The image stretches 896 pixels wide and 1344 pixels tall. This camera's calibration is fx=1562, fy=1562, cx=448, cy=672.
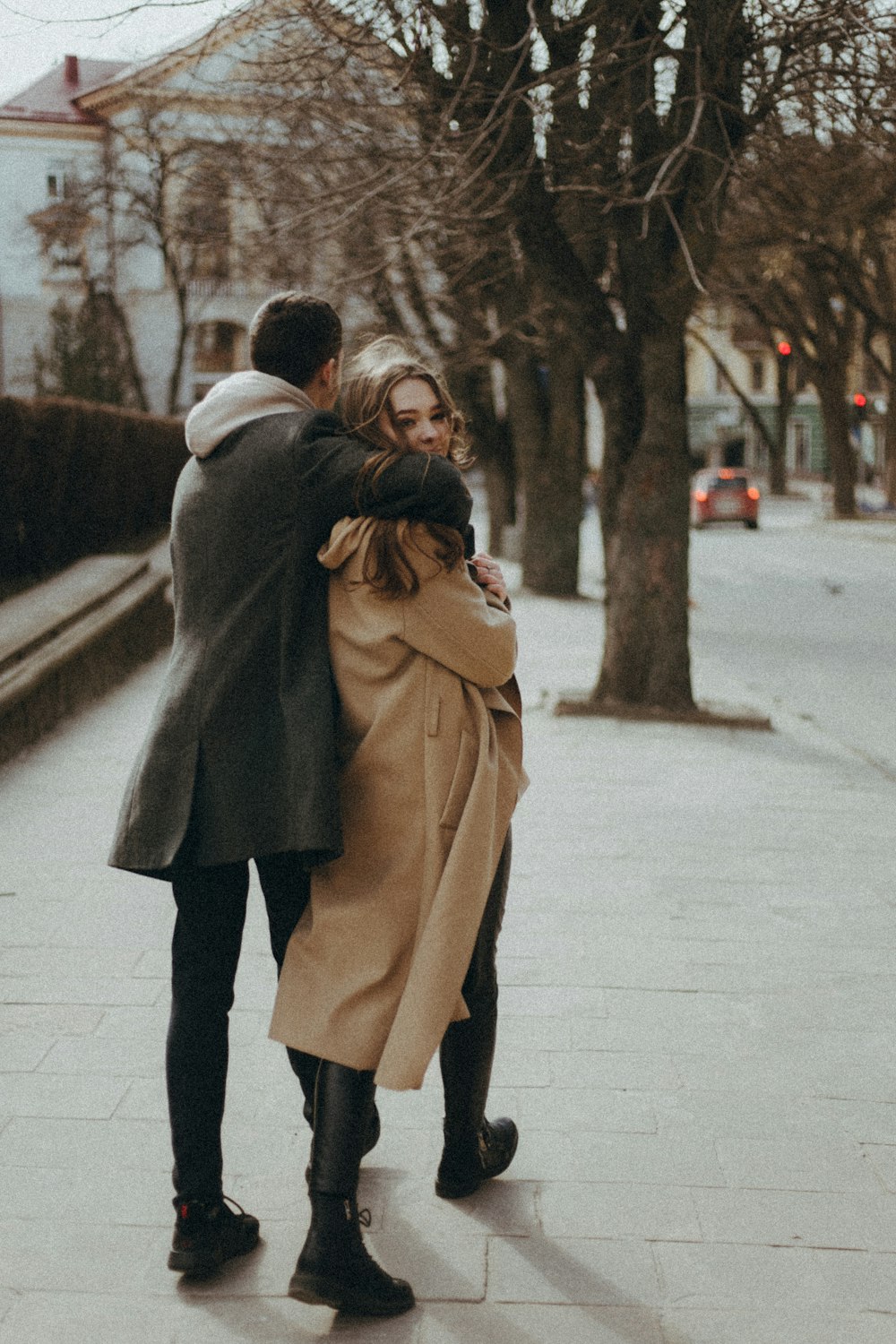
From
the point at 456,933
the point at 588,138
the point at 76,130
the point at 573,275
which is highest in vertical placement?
the point at 76,130

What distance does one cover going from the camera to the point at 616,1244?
311 cm

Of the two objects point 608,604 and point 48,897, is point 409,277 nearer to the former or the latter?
point 608,604

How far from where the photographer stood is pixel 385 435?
2.89 meters

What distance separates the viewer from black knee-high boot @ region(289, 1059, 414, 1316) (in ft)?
9.28

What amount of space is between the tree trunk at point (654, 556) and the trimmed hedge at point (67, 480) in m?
4.48

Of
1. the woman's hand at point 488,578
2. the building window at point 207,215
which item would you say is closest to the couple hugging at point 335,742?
the woman's hand at point 488,578

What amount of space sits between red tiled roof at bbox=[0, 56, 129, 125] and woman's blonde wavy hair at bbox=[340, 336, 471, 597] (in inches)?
675

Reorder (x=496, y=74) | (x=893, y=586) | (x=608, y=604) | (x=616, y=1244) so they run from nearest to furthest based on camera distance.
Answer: (x=616, y=1244) → (x=496, y=74) → (x=608, y=604) → (x=893, y=586)

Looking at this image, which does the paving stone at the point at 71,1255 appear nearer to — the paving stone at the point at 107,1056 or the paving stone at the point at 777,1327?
the paving stone at the point at 107,1056

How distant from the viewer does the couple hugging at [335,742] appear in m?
2.84

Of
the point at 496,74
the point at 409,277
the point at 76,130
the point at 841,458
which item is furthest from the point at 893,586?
the point at 841,458

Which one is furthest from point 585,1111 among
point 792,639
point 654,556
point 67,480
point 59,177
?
point 59,177

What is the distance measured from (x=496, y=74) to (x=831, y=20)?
1.83 m

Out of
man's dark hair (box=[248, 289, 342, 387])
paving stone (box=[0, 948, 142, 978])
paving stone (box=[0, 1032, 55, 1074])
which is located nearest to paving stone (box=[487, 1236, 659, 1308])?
paving stone (box=[0, 1032, 55, 1074])
